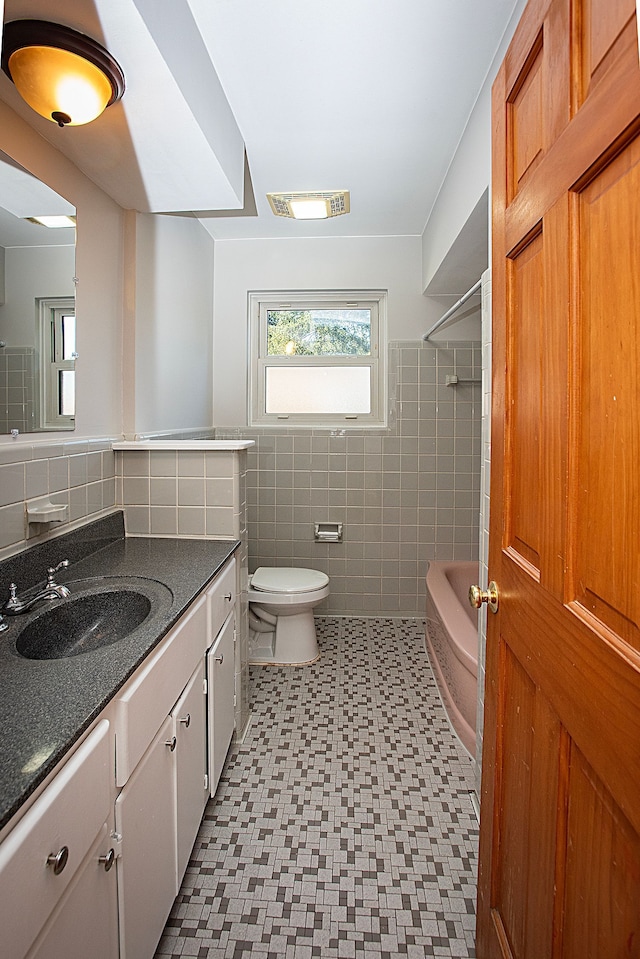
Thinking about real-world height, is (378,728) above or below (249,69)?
below

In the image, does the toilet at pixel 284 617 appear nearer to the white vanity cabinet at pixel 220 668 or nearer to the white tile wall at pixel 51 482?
the white vanity cabinet at pixel 220 668

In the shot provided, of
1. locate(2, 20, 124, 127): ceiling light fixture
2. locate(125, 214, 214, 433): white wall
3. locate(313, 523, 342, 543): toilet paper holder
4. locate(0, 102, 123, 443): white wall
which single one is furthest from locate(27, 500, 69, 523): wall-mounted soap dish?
locate(313, 523, 342, 543): toilet paper holder

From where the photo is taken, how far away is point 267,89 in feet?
6.43

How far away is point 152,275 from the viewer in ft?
7.96

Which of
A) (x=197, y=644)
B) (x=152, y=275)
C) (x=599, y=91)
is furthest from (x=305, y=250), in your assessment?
(x=599, y=91)

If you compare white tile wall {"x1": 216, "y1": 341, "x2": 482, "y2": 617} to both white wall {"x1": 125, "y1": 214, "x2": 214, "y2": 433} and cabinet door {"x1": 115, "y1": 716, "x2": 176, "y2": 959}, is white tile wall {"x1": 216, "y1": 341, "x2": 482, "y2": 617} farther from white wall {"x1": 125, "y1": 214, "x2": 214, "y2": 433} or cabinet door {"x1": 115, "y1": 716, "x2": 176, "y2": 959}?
cabinet door {"x1": 115, "y1": 716, "x2": 176, "y2": 959}

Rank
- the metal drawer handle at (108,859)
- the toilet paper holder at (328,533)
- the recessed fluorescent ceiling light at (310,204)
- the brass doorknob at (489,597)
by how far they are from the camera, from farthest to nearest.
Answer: the toilet paper holder at (328,533), the recessed fluorescent ceiling light at (310,204), the brass doorknob at (489,597), the metal drawer handle at (108,859)

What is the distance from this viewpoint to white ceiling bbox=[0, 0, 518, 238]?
1.43 metres

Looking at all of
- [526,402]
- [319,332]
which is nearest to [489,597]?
[526,402]

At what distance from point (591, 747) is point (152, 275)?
2392 mm

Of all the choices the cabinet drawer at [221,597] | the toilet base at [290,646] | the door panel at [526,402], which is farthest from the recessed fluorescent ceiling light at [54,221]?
the toilet base at [290,646]

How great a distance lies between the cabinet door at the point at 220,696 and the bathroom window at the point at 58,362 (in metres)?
0.89

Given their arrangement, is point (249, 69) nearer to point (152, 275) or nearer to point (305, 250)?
point (152, 275)

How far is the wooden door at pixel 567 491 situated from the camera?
0.63m
